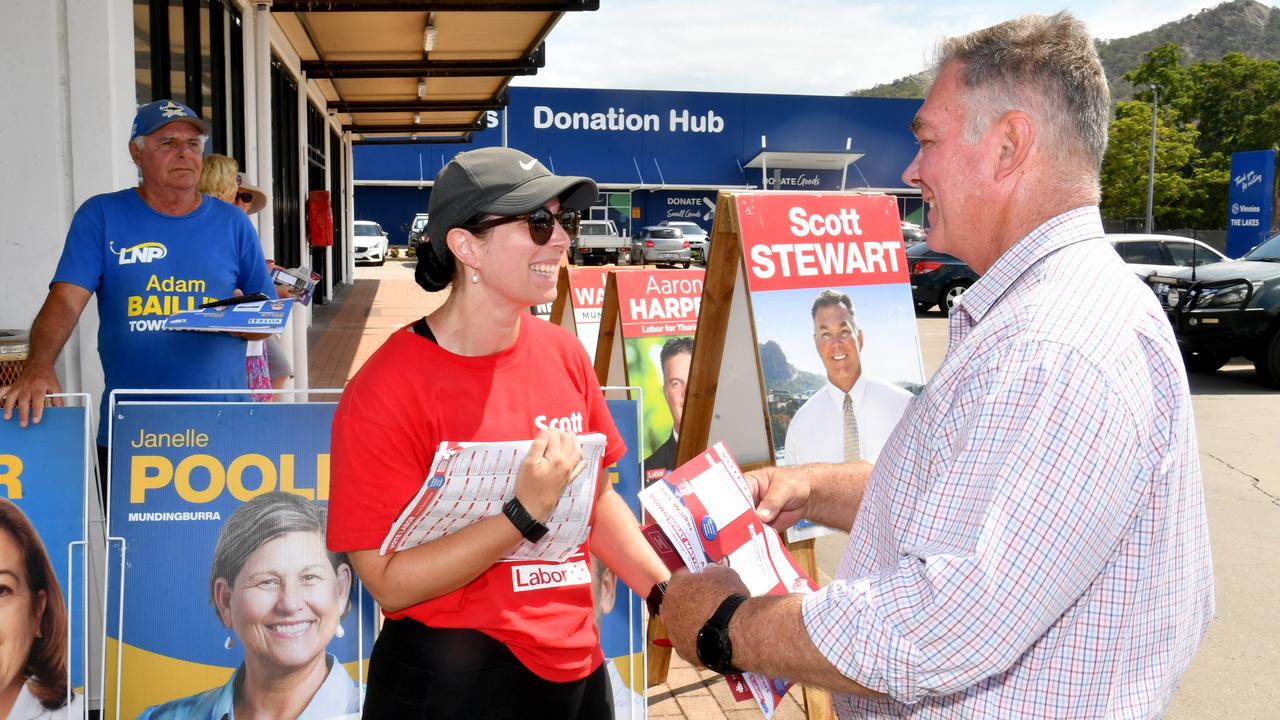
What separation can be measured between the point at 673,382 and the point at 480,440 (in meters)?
4.15

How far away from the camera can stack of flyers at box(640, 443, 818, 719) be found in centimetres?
201

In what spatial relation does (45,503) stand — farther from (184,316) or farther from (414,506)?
(414,506)

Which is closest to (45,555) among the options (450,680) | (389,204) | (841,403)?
(450,680)

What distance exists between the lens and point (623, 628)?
3338mm

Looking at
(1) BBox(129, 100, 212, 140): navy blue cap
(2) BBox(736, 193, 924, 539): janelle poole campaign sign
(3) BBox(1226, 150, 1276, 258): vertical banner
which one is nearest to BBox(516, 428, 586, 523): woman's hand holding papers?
(2) BBox(736, 193, 924, 539): janelle poole campaign sign

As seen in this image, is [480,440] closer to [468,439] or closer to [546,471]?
[468,439]

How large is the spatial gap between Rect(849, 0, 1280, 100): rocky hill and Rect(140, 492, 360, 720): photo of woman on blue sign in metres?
142

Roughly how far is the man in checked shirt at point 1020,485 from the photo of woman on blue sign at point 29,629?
2.05 metres

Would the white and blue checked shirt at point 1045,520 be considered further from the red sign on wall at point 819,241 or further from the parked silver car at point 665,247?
the parked silver car at point 665,247

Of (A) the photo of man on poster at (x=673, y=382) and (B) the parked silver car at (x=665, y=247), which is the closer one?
(A) the photo of man on poster at (x=673, y=382)

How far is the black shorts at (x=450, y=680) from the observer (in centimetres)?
208

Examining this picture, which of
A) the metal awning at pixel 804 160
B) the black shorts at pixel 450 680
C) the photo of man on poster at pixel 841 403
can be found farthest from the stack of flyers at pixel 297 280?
the metal awning at pixel 804 160

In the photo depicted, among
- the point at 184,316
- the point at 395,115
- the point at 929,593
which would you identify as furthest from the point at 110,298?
the point at 395,115

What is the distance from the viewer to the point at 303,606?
9.75ft
